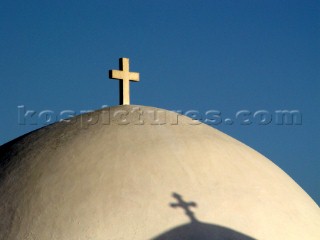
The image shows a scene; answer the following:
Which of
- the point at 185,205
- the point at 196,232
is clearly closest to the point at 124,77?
the point at 185,205

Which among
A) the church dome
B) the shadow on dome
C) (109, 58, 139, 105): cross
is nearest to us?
the shadow on dome

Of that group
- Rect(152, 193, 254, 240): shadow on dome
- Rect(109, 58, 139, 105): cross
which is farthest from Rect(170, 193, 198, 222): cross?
Rect(109, 58, 139, 105): cross

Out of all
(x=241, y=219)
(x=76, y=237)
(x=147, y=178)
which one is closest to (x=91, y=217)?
(x=76, y=237)

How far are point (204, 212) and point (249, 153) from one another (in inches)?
85.7

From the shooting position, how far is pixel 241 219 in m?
8.91

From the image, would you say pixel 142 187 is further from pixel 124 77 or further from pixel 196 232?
pixel 124 77

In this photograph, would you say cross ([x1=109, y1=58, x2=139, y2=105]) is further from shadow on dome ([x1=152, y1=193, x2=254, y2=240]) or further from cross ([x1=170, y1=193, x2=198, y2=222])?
shadow on dome ([x1=152, y1=193, x2=254, y2=240])

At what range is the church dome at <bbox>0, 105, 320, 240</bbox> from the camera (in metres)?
8.59

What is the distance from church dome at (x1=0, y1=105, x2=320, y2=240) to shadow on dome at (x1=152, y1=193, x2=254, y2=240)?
1 centimetres

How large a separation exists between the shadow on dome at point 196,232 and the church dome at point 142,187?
0.04 feet

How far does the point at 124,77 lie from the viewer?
11.5 metres

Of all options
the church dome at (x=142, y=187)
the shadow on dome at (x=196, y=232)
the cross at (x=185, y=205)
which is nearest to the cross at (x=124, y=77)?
the church dome at (x=142, y=187)

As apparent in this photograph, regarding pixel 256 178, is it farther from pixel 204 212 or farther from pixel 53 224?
pixel 53 224

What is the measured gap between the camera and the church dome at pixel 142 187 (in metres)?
8.59
